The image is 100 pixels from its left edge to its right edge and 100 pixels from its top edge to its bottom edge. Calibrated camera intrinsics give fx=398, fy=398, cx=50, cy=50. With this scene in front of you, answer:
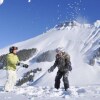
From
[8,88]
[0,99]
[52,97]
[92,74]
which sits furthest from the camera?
[92,74]

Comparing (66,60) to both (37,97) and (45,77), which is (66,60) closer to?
(37,97)

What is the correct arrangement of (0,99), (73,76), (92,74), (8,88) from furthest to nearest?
(92,74), (73,76), (8,88), (0,99)

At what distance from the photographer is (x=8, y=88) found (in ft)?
70.0

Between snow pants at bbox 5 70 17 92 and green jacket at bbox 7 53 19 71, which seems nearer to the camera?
snow pants at bbox 5 70 17 92

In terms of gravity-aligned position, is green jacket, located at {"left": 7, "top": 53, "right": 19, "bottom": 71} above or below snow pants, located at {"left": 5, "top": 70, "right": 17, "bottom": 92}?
above

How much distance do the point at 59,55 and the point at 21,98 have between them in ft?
17.1

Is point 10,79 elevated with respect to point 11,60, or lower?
lower

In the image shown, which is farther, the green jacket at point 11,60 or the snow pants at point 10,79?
the green jacket at point 11,60

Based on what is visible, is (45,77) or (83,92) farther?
(45,77)

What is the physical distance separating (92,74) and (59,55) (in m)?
174

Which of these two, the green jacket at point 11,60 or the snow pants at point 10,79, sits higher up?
the green jacket at point 11,60

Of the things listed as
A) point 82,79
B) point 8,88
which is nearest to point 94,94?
point 8,88

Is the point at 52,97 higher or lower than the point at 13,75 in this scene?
lower

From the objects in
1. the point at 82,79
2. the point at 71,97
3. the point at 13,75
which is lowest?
the point at 71,97
